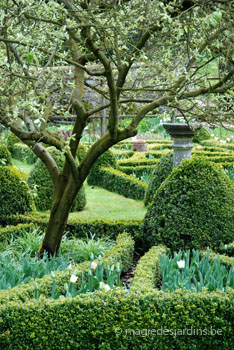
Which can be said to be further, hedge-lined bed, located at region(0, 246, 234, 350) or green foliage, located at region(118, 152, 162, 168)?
green foliage, located at region(118, 152, 162, 168)

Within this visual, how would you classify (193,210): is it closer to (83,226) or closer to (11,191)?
(83,226)

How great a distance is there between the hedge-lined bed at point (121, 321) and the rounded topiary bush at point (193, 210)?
1.58 m

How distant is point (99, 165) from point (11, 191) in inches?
184

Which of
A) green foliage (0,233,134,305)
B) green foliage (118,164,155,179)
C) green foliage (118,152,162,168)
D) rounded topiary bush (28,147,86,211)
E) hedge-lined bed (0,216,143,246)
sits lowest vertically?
green foliage (0,233,134,305)

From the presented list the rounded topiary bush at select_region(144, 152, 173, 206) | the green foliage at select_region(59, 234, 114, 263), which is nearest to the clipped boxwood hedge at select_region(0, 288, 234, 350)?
the green foliage at select_region(59, 234, 114, 263)

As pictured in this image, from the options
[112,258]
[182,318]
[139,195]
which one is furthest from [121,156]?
[182,318]

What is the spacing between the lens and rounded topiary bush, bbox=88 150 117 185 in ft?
36.4

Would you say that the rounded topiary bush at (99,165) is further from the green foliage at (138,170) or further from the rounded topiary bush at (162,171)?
the rounded topiary bush at (162,171)

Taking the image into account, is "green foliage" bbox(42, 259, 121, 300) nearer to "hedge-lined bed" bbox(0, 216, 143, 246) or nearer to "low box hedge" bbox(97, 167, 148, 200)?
"hedge-lined bed" bbox(0, 216, 143, 246)

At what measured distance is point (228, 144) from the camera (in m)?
15.2

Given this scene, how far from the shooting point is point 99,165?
437 inches

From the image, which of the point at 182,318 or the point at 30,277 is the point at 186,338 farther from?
the point at 30,277

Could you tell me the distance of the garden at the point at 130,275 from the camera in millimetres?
3471

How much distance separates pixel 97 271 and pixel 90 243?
1578 mm
